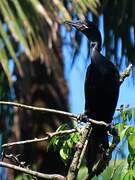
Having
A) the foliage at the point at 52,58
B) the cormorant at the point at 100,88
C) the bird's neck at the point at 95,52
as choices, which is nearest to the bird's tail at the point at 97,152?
the cormorant at the point at 100,88

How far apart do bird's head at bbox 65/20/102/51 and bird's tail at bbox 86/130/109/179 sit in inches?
28.1

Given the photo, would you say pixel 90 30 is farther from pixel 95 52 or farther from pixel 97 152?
pixel 97 152

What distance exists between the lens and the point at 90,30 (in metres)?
4.21

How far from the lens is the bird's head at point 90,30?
418cm

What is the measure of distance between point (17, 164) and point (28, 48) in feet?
4.43

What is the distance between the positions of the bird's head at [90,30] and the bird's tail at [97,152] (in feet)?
2.34

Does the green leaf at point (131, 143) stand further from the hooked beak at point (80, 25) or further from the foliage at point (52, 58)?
the foliage at point (52, 58)

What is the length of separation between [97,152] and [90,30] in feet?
2.91

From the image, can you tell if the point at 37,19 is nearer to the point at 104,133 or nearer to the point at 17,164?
Answer: the point at 104,133

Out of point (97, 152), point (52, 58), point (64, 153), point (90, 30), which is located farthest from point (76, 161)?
point (52, 58)

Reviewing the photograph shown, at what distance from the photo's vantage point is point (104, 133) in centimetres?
363

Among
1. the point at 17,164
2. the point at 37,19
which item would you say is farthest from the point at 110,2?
the point at 17,164

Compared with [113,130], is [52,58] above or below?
above

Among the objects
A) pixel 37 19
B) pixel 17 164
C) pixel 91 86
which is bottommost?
pixel 17 164
